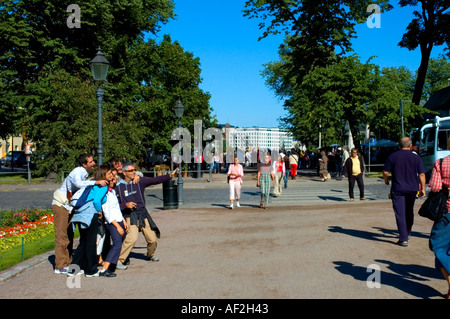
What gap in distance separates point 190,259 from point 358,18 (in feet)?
86.1

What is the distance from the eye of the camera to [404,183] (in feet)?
27.8

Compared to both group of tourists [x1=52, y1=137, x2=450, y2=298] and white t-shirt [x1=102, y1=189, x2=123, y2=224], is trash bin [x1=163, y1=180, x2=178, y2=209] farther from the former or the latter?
white t-shirt [x1=102, y1=189, x2=123, y2=224]

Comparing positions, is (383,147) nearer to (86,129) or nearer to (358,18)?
(358,18)

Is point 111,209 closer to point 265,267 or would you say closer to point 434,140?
point 265,267

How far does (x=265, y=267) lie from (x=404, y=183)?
3.41 metres

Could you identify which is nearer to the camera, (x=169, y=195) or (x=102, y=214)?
(x=102, y=214)

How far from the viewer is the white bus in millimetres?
23453

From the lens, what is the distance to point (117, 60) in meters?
34.0

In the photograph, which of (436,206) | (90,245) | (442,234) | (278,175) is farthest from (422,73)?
(90,245)

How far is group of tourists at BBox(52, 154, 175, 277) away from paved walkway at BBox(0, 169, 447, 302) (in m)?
0.29

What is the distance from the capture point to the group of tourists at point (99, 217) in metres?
6.64

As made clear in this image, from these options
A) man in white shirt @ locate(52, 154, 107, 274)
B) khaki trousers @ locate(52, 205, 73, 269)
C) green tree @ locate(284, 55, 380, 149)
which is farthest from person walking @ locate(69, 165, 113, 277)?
green tree @ locate(284, 55, 380, 149)
